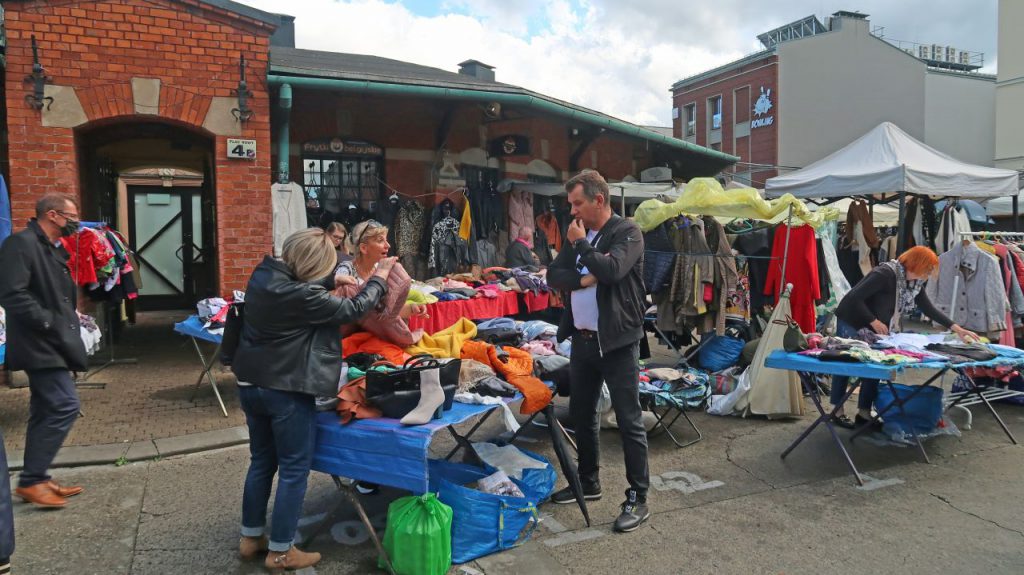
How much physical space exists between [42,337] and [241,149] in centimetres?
410

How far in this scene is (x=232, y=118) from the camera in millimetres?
7918

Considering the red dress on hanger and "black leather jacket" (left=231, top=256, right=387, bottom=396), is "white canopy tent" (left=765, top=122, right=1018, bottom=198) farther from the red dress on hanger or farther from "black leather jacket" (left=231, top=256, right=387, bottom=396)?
"black leather jacket" (left=231, top=256, right=387, bottom=396)

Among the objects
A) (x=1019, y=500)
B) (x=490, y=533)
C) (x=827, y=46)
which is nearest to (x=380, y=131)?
(x=490, y=533)

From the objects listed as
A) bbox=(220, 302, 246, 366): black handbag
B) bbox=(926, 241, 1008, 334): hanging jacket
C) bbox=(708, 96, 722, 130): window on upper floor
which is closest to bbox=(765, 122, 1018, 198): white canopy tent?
bbox=(926, 241, 1008, 334): hanging jacket

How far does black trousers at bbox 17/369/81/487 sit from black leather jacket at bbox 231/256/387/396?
1.76 m

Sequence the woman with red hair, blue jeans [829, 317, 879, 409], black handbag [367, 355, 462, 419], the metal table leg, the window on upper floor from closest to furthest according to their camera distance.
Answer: black handbag [367, 355, 462, 419] → the metal table leg → the woman with red hair → blue jeans [829, 317, 879, 409] → the window on upper floor

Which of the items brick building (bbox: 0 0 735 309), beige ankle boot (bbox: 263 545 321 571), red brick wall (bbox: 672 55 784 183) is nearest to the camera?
beige ankle boot (bbox: 263 545 321 571)

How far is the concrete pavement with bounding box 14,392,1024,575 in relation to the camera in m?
3.60

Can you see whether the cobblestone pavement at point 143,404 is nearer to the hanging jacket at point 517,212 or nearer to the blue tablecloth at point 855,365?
the blue tablecloth at point 855,365

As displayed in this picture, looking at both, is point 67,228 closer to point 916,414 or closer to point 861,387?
point 861,387

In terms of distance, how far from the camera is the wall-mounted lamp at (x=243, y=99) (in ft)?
25.8

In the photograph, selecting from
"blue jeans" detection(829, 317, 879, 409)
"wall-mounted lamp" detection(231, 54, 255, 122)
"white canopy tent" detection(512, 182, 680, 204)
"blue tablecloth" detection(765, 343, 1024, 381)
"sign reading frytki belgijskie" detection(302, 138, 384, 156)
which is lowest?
"blue jeans" detection(829, 317, 879, 409)

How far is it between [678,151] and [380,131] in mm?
6838

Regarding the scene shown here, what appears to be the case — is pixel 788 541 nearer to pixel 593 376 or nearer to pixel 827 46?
pixel 593 376
